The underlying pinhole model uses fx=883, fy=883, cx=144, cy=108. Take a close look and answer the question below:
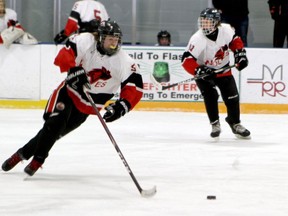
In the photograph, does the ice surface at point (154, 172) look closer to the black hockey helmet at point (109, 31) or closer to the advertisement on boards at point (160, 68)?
the black hockey helmet at point (109, 31)

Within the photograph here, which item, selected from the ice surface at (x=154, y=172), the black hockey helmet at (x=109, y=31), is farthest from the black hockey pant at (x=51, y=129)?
the black hockey helmet at (x=109, y=31)

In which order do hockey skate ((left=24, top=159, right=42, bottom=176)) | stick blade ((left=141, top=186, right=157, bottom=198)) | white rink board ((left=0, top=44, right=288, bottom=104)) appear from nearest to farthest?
stick blade ((left=141, top=186, right=157, bottom=198))
hockey skate ((left=24, top=159, right=42, bottom=176))
white rink board ((left=0, top=44, right=288, bottom=104))

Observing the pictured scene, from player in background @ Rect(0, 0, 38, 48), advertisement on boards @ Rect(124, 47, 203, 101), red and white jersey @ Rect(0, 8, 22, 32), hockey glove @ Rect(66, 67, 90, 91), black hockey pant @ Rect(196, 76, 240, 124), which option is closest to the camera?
hockey glove @ Rect(66, 67, 90, 91)

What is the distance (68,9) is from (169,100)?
76.9 inches

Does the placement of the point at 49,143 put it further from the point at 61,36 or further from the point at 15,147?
the point at 61,36

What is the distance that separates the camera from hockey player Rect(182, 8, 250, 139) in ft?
22.3

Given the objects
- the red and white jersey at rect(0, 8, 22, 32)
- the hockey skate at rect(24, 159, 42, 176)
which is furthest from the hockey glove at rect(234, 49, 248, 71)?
the red and white jersey at rect(0, 8, 22, 32)

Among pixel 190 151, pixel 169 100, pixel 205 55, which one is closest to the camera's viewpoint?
pixel 190 151

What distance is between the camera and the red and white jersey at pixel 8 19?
9.34 metres

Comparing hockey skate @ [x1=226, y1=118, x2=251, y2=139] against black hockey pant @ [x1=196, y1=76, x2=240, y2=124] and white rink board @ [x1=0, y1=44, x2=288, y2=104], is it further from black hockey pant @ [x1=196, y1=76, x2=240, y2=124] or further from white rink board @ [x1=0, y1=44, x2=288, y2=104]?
white rink board @ [x1=0, y1=44, x2=288, y2=104]

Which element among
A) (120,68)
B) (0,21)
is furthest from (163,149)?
(0,21)

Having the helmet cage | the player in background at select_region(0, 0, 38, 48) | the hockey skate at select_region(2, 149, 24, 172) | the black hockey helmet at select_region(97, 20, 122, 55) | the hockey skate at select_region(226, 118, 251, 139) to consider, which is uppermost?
the black hockey helmet at select_region(97, 20, 122, 55)

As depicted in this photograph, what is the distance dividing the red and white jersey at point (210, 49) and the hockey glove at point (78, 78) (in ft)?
7.38

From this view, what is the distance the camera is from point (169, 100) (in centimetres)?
896
